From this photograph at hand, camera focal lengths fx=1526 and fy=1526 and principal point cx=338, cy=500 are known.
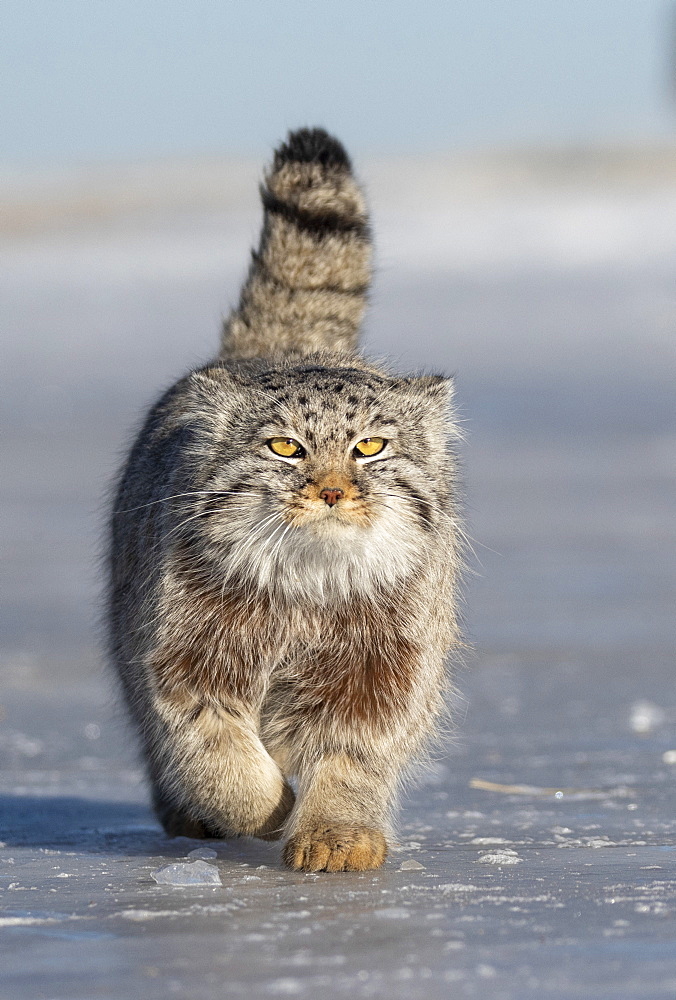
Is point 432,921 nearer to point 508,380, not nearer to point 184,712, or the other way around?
point 184,712

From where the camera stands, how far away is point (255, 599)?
16.2ft

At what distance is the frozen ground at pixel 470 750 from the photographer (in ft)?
11.2

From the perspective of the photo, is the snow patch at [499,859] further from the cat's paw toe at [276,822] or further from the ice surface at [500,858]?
the cat's paw toe at [276,822]

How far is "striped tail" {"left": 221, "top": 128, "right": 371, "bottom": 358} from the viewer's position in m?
6.79

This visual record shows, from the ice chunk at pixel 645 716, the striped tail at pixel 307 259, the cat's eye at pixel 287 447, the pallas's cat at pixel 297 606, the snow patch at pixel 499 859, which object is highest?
the striped tail at pixel 307 259

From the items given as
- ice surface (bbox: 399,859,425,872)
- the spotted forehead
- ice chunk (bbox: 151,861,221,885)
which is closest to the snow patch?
ice surface (bbox: 399,859,425,872)

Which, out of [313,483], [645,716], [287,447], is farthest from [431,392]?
[645,716]

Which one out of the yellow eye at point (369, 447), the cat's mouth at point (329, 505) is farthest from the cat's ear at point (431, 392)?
the cat's mouth at point (329, 505)

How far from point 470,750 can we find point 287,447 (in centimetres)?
262

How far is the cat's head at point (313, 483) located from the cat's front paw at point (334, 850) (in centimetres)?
75

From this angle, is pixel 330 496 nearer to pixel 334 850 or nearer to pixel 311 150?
pixel 334 850

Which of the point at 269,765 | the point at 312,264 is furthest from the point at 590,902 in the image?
the point at 312,264

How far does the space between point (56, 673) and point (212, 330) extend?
1964 cm

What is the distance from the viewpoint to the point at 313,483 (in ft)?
15.5
